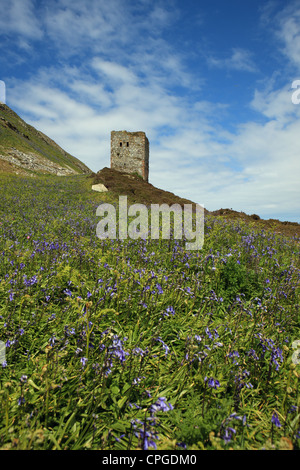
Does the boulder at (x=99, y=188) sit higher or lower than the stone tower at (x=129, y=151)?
lower

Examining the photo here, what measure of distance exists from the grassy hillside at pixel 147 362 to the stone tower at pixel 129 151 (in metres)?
30.8

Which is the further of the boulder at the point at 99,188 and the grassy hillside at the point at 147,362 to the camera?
the boulder at the point at 99,188

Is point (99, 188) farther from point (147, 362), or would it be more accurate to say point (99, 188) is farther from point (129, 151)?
point (147, 362)

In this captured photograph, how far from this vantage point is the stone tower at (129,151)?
113 feet

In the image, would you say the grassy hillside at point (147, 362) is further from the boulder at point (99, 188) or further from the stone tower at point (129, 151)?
the stone tower at point (129, 151)

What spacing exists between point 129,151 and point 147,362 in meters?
34.5

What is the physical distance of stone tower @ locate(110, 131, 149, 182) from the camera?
34.3m

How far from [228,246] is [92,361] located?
16.5 feet

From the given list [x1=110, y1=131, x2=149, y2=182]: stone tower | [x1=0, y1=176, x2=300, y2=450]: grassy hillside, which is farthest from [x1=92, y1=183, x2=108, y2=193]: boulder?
[x1=0, y1=176, x2=300, y2=450]: grassy hillside

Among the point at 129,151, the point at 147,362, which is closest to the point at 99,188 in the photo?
the point at 129,151

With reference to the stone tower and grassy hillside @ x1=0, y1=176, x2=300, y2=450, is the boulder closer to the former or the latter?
the stone tower

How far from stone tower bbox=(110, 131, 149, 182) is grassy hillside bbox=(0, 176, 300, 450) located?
3077cm

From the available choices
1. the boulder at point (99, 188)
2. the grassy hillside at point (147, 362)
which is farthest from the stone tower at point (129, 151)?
the grassy hillside at point (147, 362)
